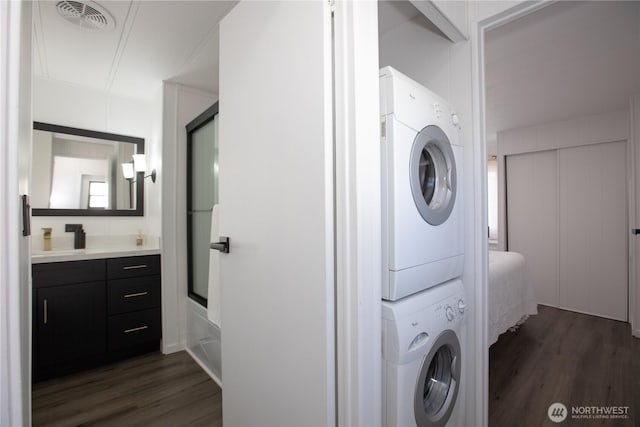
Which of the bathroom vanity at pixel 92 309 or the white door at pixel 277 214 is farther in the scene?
the bathroom vanity at pixel 92 309

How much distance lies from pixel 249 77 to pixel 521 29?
1.82m

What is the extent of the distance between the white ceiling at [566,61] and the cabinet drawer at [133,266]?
3035 mm

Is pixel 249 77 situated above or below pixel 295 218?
above

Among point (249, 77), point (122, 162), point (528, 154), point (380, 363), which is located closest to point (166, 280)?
point (122, 162)

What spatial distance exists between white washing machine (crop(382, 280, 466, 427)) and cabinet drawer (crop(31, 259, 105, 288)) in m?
2.20

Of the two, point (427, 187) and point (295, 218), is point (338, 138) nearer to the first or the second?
point (295, 218)

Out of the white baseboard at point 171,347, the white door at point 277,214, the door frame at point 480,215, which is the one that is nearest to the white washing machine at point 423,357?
the door frame at point 480,215

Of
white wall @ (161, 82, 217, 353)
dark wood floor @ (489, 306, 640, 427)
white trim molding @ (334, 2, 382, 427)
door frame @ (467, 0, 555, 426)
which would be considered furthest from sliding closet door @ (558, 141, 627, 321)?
white wall @ (161, 82, 217, 353)

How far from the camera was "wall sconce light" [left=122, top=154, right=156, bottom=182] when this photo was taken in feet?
8.89

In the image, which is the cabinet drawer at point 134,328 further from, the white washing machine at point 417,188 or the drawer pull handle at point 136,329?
the white washing machine at point 417,188

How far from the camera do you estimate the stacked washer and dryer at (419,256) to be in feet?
3.44

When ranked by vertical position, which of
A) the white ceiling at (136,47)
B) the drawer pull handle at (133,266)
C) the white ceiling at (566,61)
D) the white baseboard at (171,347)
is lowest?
the white baseboard at (171,347)

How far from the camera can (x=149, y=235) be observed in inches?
109

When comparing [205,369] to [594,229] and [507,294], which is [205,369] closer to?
[507,294]
